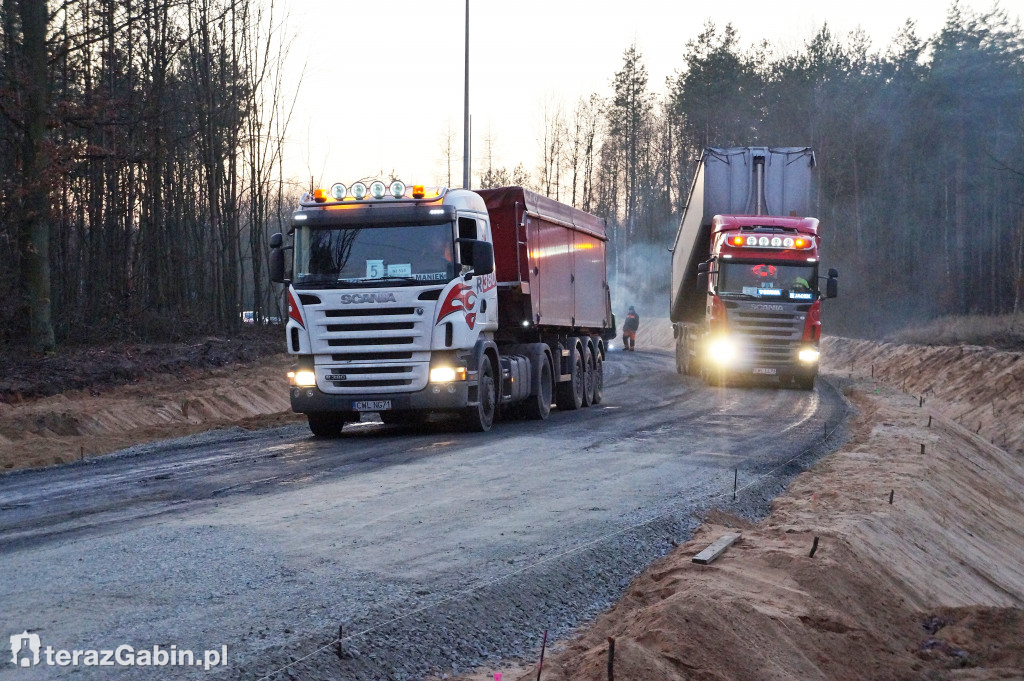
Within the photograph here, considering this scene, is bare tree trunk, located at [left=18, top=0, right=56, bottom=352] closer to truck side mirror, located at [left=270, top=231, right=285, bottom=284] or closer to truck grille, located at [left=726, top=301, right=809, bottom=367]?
truck side mirror, located at [left=270, top=231, right=285, bottom=284]

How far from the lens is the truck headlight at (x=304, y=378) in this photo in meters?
14.1

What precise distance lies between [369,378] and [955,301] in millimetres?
39830

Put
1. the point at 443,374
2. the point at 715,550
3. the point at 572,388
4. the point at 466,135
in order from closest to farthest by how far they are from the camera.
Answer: the point at 715,550 < the point at 443,374 < the point at 572,388 < the point at 466,135

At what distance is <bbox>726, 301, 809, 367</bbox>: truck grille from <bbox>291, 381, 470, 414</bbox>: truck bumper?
1174 cm

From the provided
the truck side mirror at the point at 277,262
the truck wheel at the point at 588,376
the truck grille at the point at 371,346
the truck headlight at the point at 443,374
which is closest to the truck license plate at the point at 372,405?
the truck grille at the point at 371,346

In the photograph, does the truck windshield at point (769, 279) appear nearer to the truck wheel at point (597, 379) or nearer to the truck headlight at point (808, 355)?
the truck headlight at point (808, 355)

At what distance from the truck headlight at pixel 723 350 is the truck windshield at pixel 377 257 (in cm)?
1194

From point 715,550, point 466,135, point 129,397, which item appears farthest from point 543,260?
point 466,135

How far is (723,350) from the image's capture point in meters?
24.5

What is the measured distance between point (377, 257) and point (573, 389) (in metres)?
→ 7.01

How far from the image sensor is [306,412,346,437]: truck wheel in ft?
48.4

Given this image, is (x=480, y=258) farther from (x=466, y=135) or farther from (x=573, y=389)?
(x=466, y=135)

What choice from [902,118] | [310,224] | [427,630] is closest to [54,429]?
[310,224]

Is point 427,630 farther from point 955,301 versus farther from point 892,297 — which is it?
point 892,297
